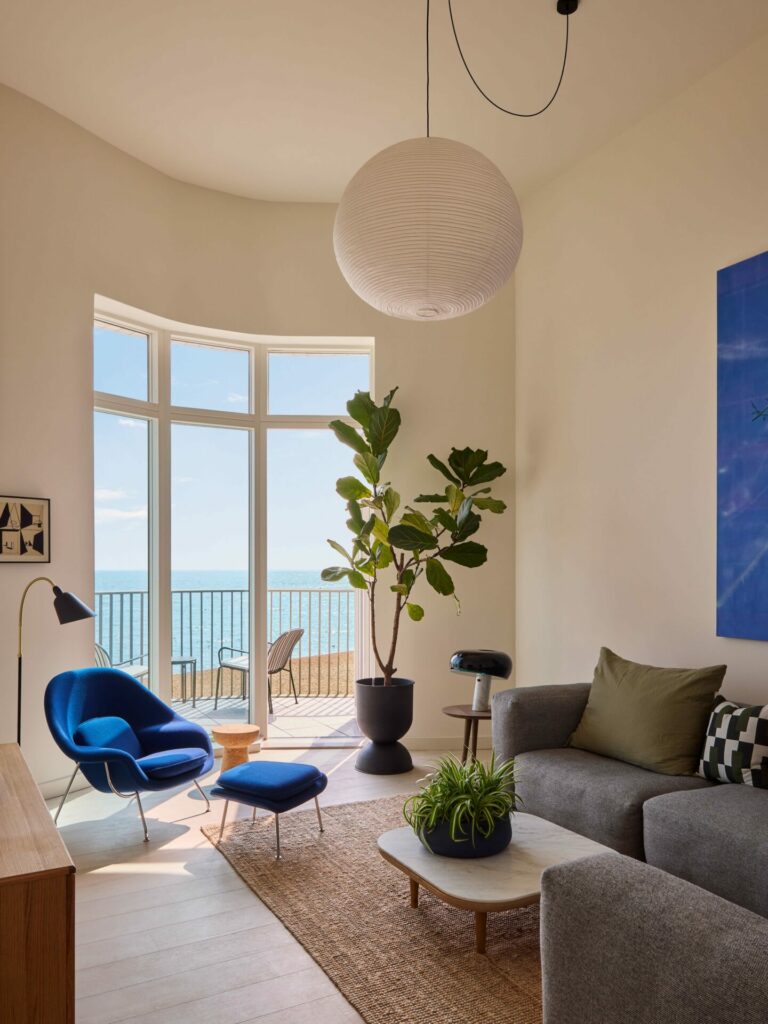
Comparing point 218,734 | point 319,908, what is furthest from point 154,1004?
point 218,734

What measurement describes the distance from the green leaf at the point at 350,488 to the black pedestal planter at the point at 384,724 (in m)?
1.21

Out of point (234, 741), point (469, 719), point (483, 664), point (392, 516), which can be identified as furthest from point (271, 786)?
point (392, 516)

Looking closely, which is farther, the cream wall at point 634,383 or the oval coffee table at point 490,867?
the cream wall at point 634,383

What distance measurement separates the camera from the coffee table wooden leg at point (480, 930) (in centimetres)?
270

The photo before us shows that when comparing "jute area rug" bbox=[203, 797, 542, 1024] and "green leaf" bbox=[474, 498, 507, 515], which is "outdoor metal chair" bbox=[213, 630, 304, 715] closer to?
"jute area rug" bbox=[203, 797, 542, 1024]

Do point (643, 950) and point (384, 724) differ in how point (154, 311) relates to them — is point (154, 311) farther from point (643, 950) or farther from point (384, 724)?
point (643, 950)

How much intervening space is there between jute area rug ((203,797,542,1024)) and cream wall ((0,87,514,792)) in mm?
1664

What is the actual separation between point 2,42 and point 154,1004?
4.18 metres

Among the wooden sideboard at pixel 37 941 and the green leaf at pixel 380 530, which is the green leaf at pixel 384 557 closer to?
the green leaf at pixel 380 530

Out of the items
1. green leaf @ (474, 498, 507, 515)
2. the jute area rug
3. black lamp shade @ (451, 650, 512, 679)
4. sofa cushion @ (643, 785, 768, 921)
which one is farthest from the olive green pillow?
green leaf @ (474, 498, 507, 515)

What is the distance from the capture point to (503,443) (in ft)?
18.9

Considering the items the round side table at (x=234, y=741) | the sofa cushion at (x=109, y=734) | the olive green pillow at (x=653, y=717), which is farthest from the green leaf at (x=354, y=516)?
the olive green pillow at (x=653, y=717)

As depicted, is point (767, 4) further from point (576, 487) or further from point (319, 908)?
point (319, 908)

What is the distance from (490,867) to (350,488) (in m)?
2.82
